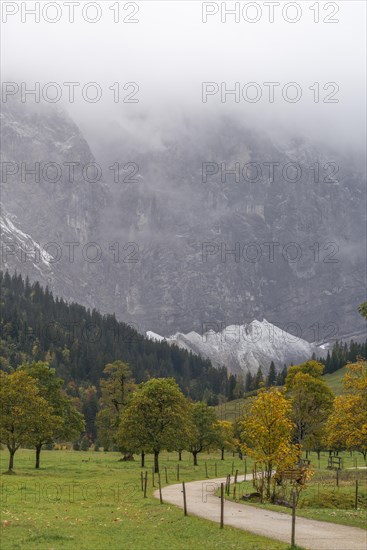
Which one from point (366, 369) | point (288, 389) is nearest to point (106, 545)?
point (366, 369)

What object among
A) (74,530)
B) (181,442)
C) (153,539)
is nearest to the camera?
(153,539)

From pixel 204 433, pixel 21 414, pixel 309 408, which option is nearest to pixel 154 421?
pixel 21 414

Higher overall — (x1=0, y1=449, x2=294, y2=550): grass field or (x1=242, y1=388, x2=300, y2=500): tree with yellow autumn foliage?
(x1=242, y1=388, x2=300, y2=500): tree with yellow autumn foliage

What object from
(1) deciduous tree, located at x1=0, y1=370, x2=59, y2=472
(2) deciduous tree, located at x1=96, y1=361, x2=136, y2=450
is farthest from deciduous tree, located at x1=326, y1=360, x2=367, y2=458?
(2) deciduous tree, located at x1=96, y1=361, x2=136, y2=450

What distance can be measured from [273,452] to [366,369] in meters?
12.6

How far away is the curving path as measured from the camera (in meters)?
28.5

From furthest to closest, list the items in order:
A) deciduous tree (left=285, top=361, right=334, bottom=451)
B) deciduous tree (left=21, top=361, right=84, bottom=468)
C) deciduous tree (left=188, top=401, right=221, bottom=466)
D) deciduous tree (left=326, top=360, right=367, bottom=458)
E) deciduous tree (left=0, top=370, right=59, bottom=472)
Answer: deciduous tree (left=188, top=401, right=221, bottom=466) < deciduous tree (left=21, top=361, right=84, bottom=468) < deciduous tree (left=285, top=361, right=334, bottom=451) < deciduous tree (left=0, top=370, right=59, bottom=472) < deciduous tree (left=326, top=360, right=367, bottom=458)

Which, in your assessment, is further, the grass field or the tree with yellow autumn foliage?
the tree with yellow autumn foliage

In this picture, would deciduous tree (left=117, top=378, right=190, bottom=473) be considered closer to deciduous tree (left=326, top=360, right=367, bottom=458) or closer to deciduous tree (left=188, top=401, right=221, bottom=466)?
deciduous tree (left=188, top=401, right=221, bottom=466)

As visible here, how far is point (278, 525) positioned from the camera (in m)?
34.5

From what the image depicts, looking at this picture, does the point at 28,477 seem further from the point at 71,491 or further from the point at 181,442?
the point at 181,442

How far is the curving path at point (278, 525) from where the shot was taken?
28547 millimetres

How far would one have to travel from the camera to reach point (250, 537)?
29734 mm

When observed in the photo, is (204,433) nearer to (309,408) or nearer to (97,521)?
(309,408)
